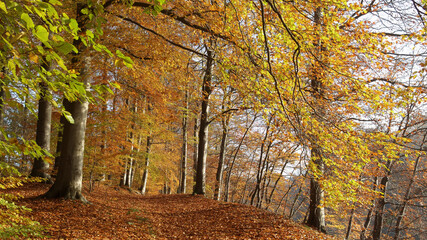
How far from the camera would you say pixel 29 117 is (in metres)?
14.7

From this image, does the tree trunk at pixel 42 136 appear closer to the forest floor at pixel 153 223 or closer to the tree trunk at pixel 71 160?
the forest floor at pixel 153 223

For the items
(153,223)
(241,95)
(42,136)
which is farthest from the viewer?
(42,136)

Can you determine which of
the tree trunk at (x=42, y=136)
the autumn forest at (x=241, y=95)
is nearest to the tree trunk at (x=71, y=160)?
the autumn forest at (x=241, y=95)

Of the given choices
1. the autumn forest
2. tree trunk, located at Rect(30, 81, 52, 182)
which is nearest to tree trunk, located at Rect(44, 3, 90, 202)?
the autumn forest

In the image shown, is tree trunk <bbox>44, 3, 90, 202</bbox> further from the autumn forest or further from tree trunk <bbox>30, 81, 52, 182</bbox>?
tree trunk <bbox>30, 81, 52, 182</bbox>

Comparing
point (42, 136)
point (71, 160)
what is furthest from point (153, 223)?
point (42, 136)

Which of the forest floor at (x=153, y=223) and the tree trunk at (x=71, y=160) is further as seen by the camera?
the tree trunk at (x=71, y=160)

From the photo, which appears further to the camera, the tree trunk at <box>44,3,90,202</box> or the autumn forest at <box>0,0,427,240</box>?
the tree trunk at <box>44,3,90,202</box>

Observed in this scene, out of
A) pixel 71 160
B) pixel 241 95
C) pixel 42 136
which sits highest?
→ pixel 241 95

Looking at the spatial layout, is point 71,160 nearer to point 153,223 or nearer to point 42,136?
point 153,223

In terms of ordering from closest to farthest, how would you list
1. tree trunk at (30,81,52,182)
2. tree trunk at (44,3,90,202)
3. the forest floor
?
the forest floor, tree trunk at (44,3,90,202), tree trunk at (30,81,52,182)

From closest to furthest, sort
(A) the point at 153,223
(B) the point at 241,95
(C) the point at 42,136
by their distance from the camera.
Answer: (B) the point at 241,95 < (A) the point at 153,223 < (C) the point at 42,136

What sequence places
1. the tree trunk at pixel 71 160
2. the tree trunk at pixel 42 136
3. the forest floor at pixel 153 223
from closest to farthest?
the forest floor at pixel 153 223 → the tree trunk at pixel 71 160 → the tree trunk at pixel 42 136

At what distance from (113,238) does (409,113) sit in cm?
1322
